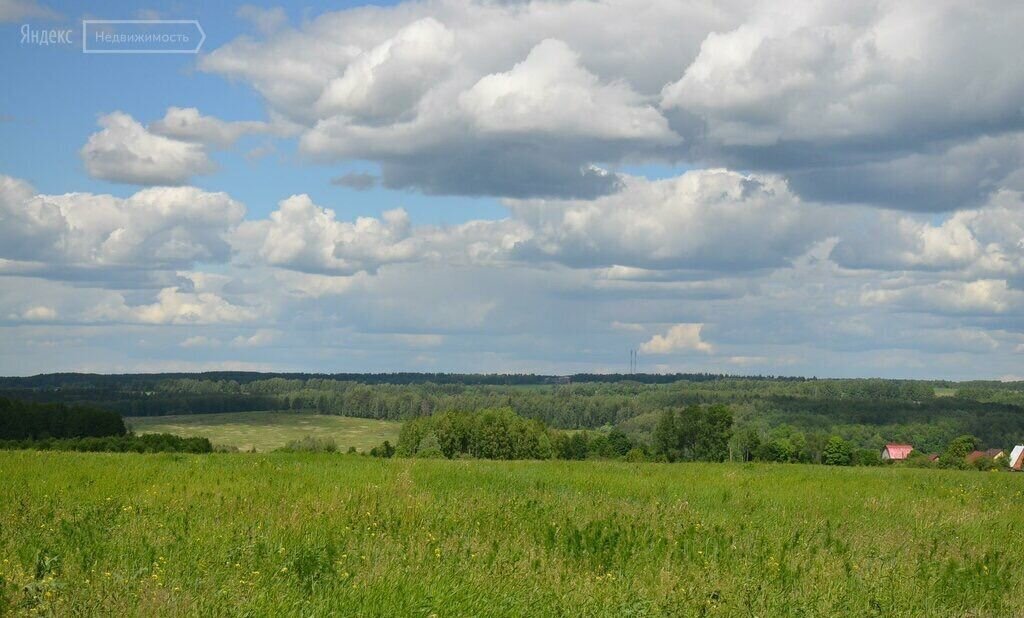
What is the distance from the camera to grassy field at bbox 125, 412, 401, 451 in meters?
116

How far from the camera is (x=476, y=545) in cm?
1248

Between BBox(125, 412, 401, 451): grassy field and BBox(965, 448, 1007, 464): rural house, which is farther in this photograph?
BBox(125, 412, 401, 451): grassy field

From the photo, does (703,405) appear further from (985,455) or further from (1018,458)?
(1018,458)

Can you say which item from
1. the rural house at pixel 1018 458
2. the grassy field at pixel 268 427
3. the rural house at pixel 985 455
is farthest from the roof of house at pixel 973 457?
the grassy field at pixel 268 427

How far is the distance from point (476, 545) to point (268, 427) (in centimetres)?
12537

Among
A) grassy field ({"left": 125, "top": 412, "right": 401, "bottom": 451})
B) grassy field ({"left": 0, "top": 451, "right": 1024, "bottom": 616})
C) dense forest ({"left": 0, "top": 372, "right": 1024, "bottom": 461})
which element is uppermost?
grassy field ({"left": 0, "top": 451, "right": 1024, "bottom": 616})

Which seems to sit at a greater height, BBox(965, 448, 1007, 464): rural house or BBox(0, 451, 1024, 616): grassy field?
BBox(0, 451, 1024, 616): grassy field

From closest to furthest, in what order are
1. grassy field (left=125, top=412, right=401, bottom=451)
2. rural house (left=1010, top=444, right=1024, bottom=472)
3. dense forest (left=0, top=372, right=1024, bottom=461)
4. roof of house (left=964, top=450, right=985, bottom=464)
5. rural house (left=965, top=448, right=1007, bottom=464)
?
1. roof of house (left=964, top=450, right=985, bottom=464)
2. rural house (left=965, top=448, right=1007, bottom=464)
3. rural house (left=1010, top=444, right=1024, bottom=472)
4. dense forest (left=0, top=372, right=1024, bottom=461)
5. grassy field (left=125, top=412, right=401, bottom=451)

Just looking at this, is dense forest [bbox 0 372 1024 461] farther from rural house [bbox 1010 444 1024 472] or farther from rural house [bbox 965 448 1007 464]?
rural house [bbox 1010 444 1024 472]

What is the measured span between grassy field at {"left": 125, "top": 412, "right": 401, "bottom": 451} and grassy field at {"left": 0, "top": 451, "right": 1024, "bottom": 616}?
9015cm

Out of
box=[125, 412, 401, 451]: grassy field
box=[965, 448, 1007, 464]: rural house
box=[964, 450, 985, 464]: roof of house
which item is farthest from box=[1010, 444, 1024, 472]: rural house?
box=[125, 412, 401, 451]: grassy field

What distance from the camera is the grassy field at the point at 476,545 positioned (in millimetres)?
9773

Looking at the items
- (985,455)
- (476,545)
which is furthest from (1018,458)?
(476,545)

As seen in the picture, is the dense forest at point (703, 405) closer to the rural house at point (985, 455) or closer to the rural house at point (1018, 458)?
the rural house at point (985, 455)
